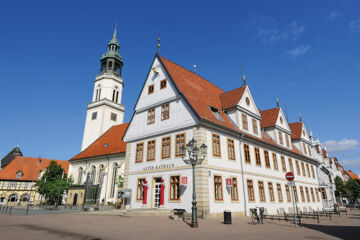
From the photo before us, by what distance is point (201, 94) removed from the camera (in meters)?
25.2

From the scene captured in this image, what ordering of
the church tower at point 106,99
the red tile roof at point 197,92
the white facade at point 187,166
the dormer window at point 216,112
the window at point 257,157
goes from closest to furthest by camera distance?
the white facade at point 187,166
the red tile roof at point 197,92
the dormer window at point 216,112
the window at point 257,157
the church tower at point 106,99

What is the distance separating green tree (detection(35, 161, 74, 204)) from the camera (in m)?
40.8

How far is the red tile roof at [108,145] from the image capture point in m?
38.6

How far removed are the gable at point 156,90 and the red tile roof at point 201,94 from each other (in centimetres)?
64

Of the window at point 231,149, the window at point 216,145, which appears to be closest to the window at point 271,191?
the window at point 231,149

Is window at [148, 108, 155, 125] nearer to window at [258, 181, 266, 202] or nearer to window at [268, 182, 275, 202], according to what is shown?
window at [258, 181, 266, 202]

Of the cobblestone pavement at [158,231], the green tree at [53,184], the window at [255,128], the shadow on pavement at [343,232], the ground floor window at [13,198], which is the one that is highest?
the window at [255,128]

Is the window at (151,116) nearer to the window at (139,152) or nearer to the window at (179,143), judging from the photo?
the window at (139,152)

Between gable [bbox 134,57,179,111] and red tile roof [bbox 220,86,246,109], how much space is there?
6.41m

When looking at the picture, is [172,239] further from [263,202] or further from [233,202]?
[263,202]

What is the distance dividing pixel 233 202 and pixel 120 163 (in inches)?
798

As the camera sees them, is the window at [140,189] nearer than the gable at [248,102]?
Yes

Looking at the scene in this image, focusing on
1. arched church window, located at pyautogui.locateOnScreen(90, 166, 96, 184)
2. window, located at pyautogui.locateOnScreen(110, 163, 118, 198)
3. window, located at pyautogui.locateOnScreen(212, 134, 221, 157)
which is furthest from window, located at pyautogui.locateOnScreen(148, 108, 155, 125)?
arched church window, located at pyautogui.locateOnScreen(90, 166, 96, 184)

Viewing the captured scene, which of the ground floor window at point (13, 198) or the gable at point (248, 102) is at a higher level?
the gable at point (248, 102)
